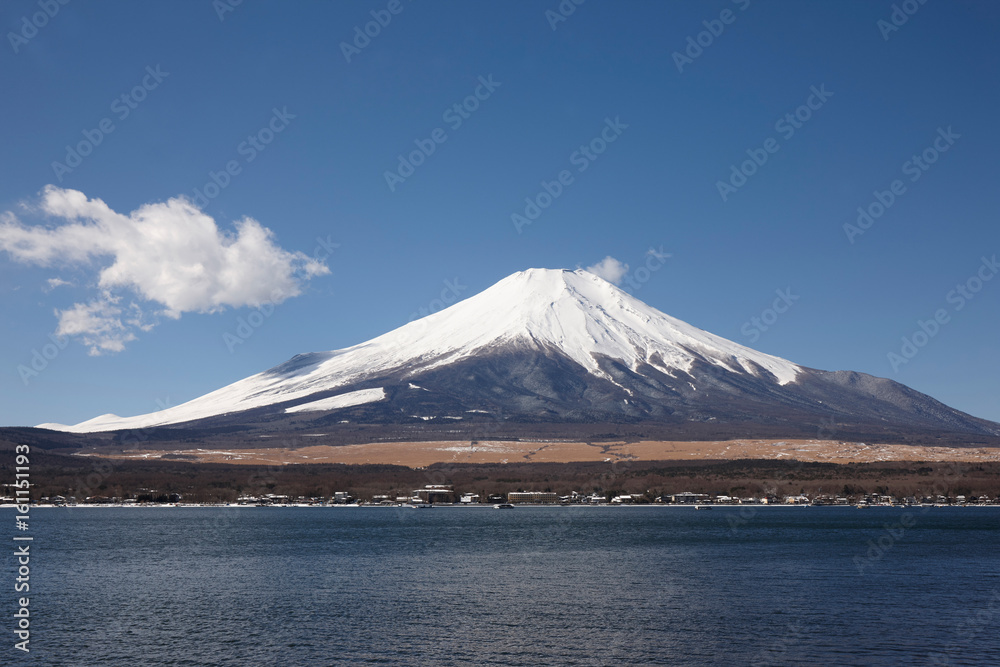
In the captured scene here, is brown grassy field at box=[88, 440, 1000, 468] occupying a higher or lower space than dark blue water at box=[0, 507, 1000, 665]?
higher

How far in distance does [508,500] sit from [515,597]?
301 feet

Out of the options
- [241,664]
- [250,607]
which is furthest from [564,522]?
[241,664]

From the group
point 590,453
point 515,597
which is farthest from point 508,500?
point 515,597

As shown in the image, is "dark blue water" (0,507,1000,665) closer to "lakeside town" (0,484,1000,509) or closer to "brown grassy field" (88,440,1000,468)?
"lakeside town" (0,484,1000,509)

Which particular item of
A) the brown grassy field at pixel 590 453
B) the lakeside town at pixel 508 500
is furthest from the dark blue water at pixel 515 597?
the brown grassy field at pixel 590 453

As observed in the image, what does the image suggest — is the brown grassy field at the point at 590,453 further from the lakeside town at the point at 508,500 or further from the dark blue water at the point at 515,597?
the dark blue water at the point at 515,597

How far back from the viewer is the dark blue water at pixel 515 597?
32.2 metres

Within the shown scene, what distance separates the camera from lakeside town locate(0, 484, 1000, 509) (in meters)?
130

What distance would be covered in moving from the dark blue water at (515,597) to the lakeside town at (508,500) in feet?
149

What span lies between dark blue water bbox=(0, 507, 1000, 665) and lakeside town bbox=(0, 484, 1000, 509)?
149 ft

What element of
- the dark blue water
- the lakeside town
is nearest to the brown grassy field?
the lakeside town

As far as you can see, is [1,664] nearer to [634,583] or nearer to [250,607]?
[250,607]

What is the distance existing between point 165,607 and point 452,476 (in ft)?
372

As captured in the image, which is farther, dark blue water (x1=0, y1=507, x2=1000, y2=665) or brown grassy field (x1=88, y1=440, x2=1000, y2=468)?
brown grassy field (x1=88, y1=440, x2=1000, y2=468)
